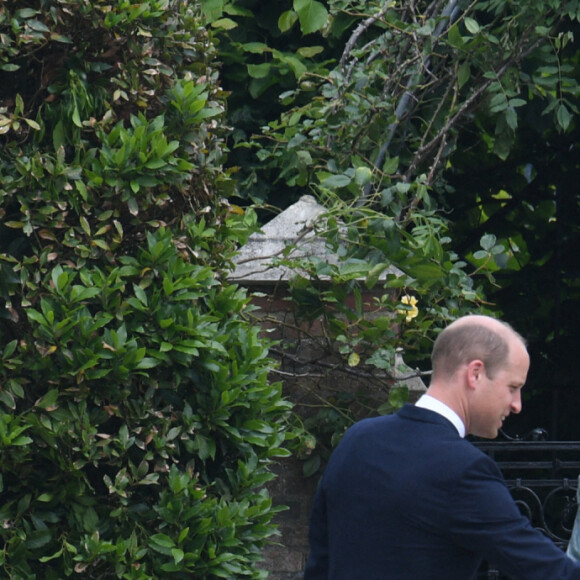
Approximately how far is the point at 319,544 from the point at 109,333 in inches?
35.3

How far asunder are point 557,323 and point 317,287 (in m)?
2.40

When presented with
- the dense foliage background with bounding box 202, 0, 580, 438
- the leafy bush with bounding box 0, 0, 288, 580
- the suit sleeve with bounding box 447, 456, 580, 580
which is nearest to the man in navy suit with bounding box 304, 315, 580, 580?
the suit sleeve with bounding box 447, 456, 580, 580

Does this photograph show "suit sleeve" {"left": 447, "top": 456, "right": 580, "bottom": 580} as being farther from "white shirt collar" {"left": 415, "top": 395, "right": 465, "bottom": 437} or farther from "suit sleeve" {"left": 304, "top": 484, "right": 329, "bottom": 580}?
"suit sleeve" {"left": 304, "top": 484, "right": 329, "bottom": 580}

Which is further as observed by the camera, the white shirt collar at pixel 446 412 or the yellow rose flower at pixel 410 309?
the yellow rose flower at pixel 410 309

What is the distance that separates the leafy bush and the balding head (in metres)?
0.93

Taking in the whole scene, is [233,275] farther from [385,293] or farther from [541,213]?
[541,213]

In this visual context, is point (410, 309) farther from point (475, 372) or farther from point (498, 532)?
point (498, 532)

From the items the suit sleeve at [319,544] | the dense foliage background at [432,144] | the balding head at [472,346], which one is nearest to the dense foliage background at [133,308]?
the dense foliage background at [432,144]

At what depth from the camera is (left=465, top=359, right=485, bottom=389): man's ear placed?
2293mm

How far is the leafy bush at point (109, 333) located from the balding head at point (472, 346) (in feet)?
3.06

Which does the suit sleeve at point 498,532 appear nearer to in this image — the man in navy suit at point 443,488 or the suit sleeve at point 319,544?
the man in navy suit at point 443,488

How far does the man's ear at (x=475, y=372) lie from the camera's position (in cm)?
229

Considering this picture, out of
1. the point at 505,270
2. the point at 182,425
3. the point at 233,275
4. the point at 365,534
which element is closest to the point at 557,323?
the point at 505,270

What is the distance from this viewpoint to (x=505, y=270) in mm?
6289
